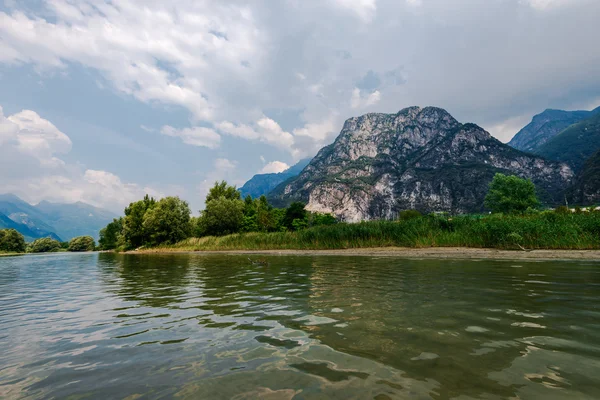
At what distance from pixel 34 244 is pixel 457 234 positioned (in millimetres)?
187485

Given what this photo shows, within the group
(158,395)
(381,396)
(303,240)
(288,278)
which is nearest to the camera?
(381,396)

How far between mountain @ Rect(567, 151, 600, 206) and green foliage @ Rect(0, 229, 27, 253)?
933 feet

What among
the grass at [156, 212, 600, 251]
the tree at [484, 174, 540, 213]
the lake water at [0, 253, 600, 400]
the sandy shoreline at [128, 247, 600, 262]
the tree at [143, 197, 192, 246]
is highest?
the tree at [484, 174, 540, 213]

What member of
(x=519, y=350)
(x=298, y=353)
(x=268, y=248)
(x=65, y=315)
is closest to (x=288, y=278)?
(x=65, y=315)

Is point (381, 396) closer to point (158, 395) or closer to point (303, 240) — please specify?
point (158, 395)

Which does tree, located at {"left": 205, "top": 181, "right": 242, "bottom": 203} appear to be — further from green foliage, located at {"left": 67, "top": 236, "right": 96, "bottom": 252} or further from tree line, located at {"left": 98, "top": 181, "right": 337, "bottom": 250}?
green foliage, located at {"left": 67, "top": 236, "right": 96, "bottom": 252}

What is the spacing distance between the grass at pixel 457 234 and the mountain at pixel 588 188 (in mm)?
201518

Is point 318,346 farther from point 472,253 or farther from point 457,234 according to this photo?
point 457,234

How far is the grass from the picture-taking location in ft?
75.0

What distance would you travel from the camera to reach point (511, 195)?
96062 millimetres

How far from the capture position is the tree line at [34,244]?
11056cm

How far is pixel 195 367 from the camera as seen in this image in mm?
4445

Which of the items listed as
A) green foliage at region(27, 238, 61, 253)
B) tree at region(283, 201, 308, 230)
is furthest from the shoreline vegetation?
green foliage at region(27, 238, 61, 253)

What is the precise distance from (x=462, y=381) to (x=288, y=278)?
11.8m
